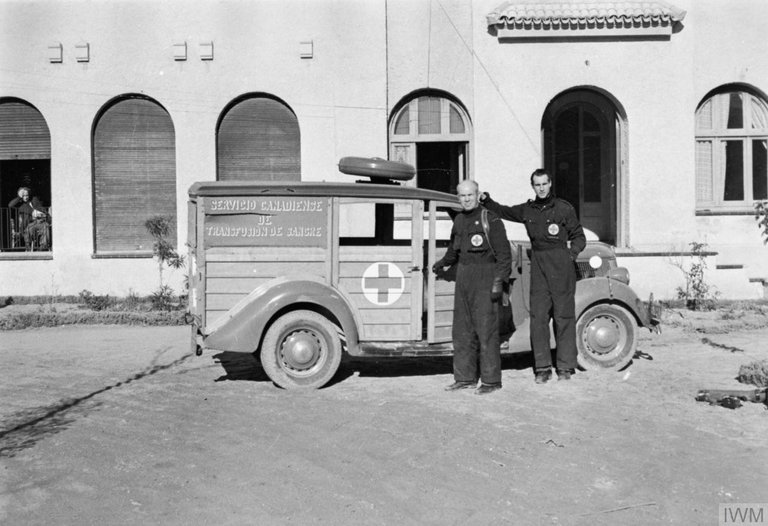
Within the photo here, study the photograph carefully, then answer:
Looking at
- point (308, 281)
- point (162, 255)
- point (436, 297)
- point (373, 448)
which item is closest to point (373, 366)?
point (436, 297)

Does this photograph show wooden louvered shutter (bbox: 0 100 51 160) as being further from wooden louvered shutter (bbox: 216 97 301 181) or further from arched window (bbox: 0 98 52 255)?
wooden louvered shutter (bbox: 216 97 301 181)

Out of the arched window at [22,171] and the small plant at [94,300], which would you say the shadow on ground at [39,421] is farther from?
the arched window at [22,171]

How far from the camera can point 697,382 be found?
7199 millimetres

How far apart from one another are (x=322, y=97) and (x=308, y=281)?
694cm

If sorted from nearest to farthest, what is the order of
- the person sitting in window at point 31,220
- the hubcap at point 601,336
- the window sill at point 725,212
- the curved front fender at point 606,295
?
the curved front fender at point 606,295
the hubcap at point 601,336
the person sitting in window at point 31,220
the window sill at point 725,212

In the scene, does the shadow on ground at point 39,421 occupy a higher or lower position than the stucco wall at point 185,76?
lower

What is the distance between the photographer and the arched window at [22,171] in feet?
44.2

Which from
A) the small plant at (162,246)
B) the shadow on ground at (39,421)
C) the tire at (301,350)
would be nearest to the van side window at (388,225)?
the tire at (301,350)

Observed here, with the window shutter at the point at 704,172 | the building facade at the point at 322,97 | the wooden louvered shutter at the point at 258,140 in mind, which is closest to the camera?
the building facade at the point at 322,97

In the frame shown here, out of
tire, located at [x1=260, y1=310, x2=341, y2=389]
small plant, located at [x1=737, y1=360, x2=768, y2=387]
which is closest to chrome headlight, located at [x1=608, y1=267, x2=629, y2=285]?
small plant, located at [x1=737, y1=360, x2=768, y2=387]

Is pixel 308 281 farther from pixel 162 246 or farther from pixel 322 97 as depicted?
pixel 322 97

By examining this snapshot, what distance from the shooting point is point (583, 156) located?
15.0 metres

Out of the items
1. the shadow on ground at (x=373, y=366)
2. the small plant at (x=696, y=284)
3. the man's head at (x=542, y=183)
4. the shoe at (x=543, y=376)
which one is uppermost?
the man's head at (x=542, y=183)

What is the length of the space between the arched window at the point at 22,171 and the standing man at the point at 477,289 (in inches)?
386
